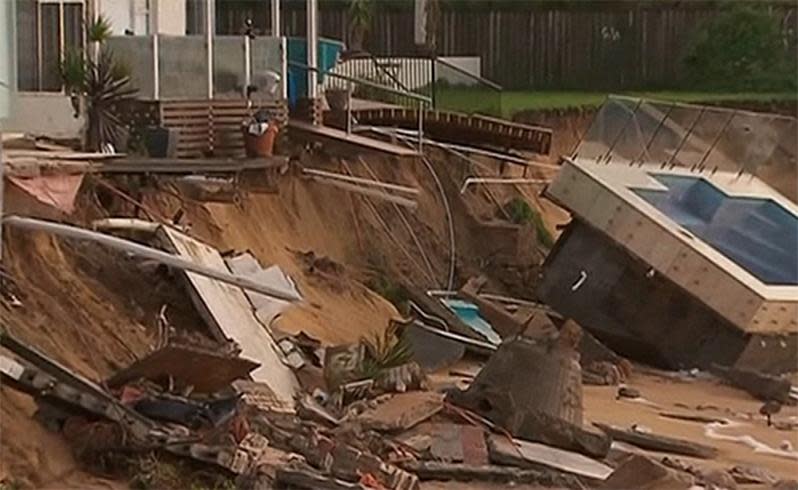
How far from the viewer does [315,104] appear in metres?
8.63

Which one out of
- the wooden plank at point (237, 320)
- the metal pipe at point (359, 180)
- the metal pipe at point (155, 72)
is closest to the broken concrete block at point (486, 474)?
the wooden plank at point (237, 320)

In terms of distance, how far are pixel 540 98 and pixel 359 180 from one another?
1.18 m

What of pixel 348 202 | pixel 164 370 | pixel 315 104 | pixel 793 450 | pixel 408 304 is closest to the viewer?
pixel 164 370

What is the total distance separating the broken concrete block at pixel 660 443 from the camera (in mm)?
6863

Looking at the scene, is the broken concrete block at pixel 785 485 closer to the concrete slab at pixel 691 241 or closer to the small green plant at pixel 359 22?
the concrete slab at pixel 691 241

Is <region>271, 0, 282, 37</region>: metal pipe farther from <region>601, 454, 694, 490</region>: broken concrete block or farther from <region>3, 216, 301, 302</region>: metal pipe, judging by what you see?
<region>601, 454, 694, 490</region>: broken concrete block

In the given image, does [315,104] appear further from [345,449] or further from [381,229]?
[345,449]

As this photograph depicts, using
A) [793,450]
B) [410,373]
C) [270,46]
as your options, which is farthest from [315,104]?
[793,450]

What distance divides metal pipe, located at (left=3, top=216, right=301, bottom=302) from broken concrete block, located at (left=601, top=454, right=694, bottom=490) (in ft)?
4.96

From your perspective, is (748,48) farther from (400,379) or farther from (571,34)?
(400,379)

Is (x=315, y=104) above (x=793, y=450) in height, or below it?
above

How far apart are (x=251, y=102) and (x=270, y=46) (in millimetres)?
280

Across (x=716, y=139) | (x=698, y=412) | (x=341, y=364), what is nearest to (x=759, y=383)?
(x=698, y=412)

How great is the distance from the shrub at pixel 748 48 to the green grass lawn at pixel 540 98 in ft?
0.31
